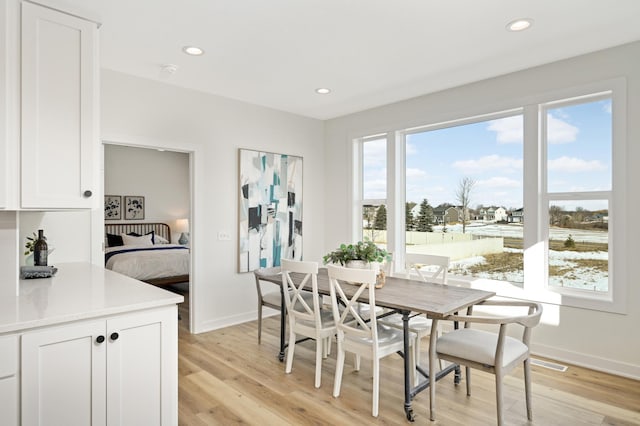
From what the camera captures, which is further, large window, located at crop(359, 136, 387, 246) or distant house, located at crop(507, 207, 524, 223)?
large window, located at crop(359, 136, 387, 246)

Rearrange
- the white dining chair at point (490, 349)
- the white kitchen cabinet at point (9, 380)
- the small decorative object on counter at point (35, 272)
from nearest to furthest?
1. the white kitchen cabinet at point (9, 380)
2. the white dining chair at point (490, 349)
3. the small decorative object on counter at point (35, 272)

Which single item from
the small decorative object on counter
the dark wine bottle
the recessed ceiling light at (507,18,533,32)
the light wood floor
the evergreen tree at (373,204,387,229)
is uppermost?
the recessed ceiling light at (507,18,533,32)

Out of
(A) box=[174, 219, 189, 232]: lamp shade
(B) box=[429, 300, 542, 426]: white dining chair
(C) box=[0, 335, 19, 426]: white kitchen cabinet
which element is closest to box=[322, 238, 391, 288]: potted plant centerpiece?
(B) box=[429, 300, 542, 426]: white dining chair

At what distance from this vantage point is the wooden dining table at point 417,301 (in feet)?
8.00

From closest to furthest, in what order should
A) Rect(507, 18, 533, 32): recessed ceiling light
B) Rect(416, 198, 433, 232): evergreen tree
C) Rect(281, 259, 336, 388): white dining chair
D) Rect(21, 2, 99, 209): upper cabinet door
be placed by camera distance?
1. Rect(21, 2, 99, 209): upper cabinet door
2. Rect(507, 18, 533, 32): recessed ceiling light
3. Rect(281, 259, 336, 388): white dining chair
4. Rect(416, 198, 433, 232): evergreen tree

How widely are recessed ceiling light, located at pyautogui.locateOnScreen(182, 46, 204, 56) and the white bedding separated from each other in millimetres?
3360

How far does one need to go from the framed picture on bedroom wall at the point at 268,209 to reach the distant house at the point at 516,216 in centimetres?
251

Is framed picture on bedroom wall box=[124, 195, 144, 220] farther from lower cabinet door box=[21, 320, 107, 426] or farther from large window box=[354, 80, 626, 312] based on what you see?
lower cabinet door box=[21, 320, 107, 426]

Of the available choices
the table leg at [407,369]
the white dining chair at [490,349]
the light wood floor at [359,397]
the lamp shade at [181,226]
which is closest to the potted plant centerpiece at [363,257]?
the table leg at [407,369]

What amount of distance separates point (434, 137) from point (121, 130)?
10.7 feet

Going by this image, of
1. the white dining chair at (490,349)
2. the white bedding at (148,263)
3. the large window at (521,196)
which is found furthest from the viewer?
the white bedding at (148,263)

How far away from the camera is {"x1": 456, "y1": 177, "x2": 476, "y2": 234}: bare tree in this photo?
4137mm

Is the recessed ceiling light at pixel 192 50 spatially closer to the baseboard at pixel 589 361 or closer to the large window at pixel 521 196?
the large window at pixel 521 196

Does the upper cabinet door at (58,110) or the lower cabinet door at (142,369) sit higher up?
the upper cabinet door at (58,110)
